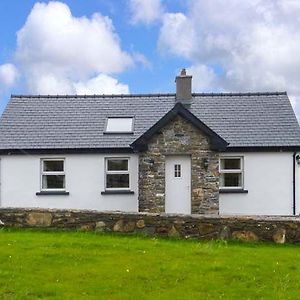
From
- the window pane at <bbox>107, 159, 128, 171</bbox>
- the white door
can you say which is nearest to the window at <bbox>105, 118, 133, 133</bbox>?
the window pane at <bbox>107, 159, 128, 171</bbox>

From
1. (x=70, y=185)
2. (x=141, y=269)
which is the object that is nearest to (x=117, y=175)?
(x=70, y=185)

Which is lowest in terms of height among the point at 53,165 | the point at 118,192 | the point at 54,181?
the point at 118,192

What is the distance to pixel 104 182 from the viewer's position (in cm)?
2302

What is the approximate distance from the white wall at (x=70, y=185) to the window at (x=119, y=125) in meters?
1.37

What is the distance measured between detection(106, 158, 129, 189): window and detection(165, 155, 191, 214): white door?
210 cm

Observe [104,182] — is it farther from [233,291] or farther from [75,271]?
[233,291]

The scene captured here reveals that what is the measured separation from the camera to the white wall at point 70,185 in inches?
904

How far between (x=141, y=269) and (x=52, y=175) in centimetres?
1314

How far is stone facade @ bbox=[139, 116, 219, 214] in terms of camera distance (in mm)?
21594

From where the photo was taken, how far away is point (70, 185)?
2305 centimetres

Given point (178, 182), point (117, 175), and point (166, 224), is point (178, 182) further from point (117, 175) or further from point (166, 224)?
point (166, 224)

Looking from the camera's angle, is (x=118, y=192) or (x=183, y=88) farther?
(x=183, y=88)

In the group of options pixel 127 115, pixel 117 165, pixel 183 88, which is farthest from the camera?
pixel 183 88

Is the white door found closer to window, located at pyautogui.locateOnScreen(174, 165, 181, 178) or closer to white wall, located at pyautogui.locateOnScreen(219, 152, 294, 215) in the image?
window, located at pyautogui.locateOnScreen(174, 165, 181, 178)
